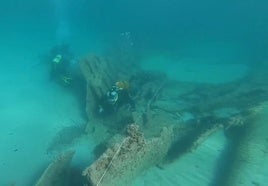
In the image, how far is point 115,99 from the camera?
8961 mm

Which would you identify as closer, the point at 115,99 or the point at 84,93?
the point at 115,99

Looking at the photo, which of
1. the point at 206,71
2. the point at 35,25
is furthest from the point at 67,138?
the point at 35,25

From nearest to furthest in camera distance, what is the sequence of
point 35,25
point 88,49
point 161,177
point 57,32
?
point 161,177 → point 88,49 → point 57,32 → point 35,25

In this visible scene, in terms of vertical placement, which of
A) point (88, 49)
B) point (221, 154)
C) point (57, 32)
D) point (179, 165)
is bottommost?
point (179, 165)

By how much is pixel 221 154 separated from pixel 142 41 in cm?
1564

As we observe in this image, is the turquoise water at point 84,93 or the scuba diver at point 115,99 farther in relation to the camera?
the scuba diver at point 115,99

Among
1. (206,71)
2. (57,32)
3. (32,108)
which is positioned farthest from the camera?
(57,32)

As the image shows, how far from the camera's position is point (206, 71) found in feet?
46.6

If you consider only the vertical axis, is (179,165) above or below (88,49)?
below

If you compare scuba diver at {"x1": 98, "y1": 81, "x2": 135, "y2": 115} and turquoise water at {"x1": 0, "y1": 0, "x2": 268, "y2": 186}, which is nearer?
turquoise water at {"x1": 0, "y1": 0, "x2": 268, "y2": 186}

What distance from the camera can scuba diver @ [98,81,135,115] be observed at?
352 inches

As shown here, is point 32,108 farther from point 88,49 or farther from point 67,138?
point 88,49

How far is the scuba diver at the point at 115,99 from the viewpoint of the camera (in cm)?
895

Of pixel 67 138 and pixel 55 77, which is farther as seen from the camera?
pixel 55 77
